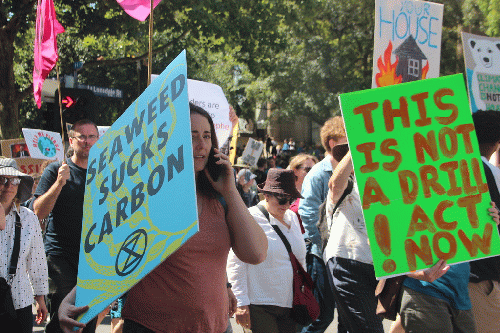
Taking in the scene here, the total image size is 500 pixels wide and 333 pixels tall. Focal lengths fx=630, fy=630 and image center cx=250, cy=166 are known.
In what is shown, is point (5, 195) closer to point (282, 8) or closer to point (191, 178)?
point (191, 178)

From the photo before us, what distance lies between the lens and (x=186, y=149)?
1.91 metres

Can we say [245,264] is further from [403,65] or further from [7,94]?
[7,94]

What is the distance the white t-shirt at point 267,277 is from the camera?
4.30 metres

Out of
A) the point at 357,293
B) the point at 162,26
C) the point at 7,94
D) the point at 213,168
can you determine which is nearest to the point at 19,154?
the point at 7,94

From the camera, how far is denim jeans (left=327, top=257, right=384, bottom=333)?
13.6 feet

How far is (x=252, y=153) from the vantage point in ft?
48.6

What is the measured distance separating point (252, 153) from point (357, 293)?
10745 mm

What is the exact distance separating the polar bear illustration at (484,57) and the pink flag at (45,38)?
412 cm

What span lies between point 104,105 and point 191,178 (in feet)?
72.0

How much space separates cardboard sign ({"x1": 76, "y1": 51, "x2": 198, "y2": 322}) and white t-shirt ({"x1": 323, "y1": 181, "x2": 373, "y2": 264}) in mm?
2083

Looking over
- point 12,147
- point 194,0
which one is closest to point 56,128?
point 12,147

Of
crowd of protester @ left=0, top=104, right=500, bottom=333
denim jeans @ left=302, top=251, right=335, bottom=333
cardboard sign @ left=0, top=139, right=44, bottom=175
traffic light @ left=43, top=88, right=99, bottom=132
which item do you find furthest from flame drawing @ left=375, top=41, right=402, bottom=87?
traffic light @ left=43, top=88, right=99, bottom=132

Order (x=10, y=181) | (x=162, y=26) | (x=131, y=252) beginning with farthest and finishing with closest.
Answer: (x=162, y=26) < (x=10, y=181) < (x=131, y=252)

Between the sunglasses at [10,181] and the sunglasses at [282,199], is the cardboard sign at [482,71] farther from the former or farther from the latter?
the sunglasses at [10,181]
